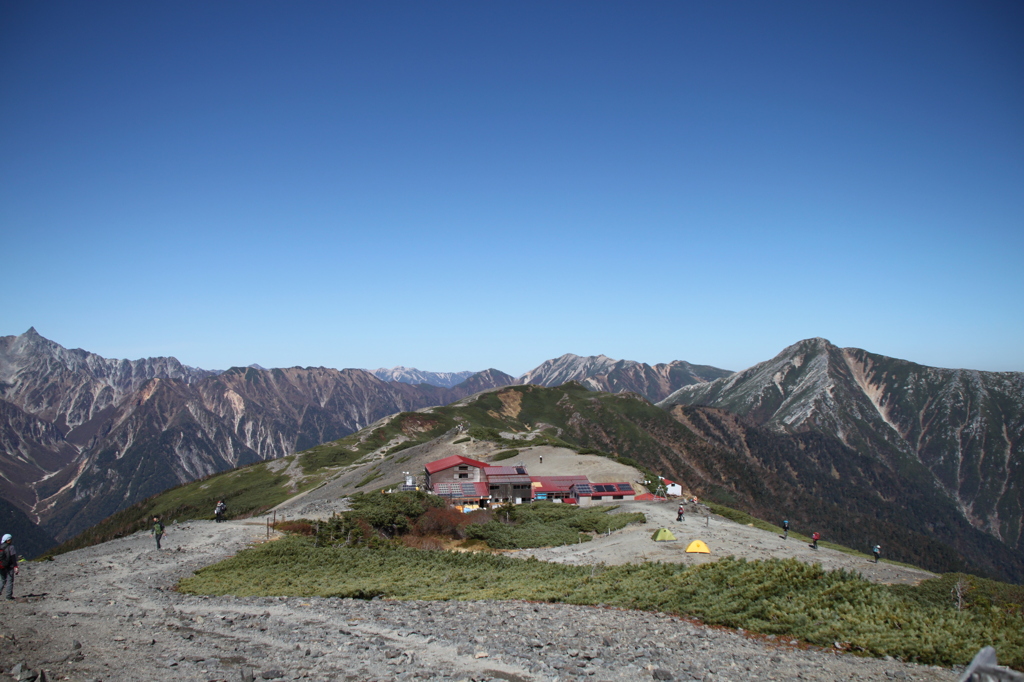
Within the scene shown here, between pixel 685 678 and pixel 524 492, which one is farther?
pixel 524 492

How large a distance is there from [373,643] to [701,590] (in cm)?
1247

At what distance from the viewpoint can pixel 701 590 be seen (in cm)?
2111

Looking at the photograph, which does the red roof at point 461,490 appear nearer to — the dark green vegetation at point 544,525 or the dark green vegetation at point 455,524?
the dark green vegetation at point 544,525

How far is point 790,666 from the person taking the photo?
46.1 ft

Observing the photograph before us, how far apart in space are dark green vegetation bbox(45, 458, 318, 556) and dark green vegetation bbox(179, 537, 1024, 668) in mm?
71905

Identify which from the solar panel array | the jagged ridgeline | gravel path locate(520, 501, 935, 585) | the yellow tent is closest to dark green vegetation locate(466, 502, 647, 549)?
gravel path locate(520, 501, 935, 585)

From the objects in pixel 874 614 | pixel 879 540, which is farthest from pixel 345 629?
pixel 879 540

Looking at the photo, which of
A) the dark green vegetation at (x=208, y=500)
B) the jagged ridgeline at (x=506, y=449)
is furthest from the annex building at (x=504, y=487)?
the dark green vegetation at (x=208, y=500)

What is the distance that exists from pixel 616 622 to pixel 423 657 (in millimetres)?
7009

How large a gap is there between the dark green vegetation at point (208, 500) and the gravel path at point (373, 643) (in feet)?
273

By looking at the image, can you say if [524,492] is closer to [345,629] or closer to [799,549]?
[799,549]

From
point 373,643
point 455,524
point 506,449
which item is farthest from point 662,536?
point 506,449

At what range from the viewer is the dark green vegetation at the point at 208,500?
4198 inches

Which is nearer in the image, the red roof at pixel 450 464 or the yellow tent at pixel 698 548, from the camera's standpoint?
the yellow tent at pixel 698 548
